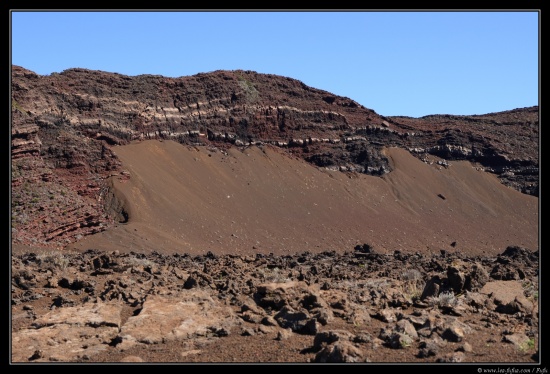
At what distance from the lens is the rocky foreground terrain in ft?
34.8

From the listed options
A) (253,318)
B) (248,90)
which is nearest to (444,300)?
(253,318)

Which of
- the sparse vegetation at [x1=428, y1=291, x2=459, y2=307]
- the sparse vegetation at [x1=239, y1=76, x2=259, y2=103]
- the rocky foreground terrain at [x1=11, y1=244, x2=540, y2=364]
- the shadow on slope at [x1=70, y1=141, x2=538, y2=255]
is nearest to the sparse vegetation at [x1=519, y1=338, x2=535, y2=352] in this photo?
the rocky foreground terrain at [x1=11, y1=244, x2=540, y2=364]

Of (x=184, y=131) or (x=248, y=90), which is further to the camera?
(x=248, y=90)

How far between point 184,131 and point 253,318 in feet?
130

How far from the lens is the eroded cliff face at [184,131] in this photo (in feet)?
116

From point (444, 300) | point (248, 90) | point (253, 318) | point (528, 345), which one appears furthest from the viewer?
point (248, 90)

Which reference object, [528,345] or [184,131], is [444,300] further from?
[184,131]

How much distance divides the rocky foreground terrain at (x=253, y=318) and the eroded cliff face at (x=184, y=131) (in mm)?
16071

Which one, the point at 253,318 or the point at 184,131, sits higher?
the point at 184,131

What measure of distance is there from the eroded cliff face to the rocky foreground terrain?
16.1m

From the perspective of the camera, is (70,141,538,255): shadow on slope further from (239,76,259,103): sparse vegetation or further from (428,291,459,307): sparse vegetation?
(428,291,459,307): sparse vegetation

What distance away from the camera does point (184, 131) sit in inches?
2026
